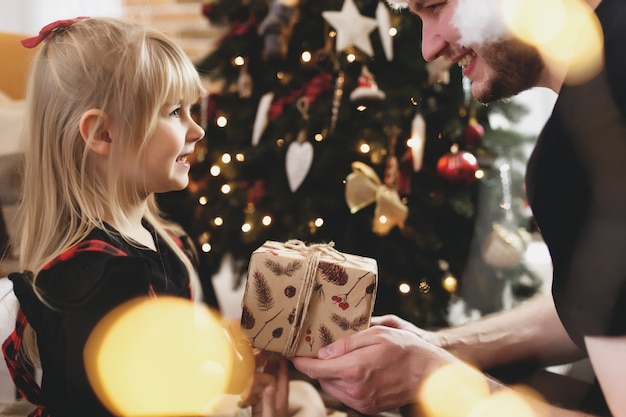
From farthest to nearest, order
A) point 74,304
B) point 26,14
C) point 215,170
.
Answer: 1. point 26,14
2. point 215,170
3. point 74,304

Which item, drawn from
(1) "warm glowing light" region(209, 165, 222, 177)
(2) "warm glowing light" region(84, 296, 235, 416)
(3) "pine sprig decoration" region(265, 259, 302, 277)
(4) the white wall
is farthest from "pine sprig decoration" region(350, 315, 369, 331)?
(4) the white wall

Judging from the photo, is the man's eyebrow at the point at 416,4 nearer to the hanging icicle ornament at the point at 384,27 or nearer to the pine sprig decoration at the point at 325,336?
the pine sprig decoration at the point at 325,336

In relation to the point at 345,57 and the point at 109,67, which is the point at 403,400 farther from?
the point at 345,57

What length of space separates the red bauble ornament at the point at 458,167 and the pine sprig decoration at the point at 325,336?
975 mm

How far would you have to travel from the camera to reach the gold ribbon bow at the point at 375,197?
65.0 inches

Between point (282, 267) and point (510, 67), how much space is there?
52 cm

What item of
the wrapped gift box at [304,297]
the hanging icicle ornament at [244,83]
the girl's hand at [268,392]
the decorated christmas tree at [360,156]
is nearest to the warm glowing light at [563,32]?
the wrapped gift box at [304,297]

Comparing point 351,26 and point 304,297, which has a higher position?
point 351,26

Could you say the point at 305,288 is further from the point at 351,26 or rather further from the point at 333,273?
the point at 351,26

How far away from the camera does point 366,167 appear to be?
167 cm

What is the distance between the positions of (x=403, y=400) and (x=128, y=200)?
0.59 m

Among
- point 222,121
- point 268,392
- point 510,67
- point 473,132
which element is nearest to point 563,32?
point 510,67

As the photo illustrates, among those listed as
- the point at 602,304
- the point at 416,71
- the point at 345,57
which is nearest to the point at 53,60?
the point at 602,304

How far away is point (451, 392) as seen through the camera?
2.88ft
